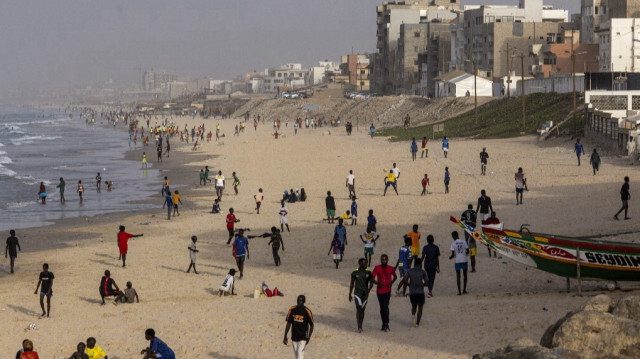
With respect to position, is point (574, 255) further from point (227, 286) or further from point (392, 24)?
point (392, 24)

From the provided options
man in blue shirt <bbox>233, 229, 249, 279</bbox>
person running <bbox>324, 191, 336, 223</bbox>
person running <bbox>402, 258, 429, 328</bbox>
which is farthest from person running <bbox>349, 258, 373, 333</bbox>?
person running <bbox>324, 191, 336, 223</bbox>

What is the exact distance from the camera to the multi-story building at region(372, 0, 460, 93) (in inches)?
4850

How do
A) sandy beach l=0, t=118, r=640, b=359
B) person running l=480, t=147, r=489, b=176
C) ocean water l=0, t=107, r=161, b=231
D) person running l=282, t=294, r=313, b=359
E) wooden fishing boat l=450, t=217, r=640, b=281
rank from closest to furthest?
person running l=282, t=294, r=313, b=359 → sandy beach l=0, t=118, r=640, b=359 → wooden fishing boat l=450, t=217, r=640, b=281 → ocean water l=0, t=107, r=161, b=231 → person running l=480, t=147, r=489, b=176

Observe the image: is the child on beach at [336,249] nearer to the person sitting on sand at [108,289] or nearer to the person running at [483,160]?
the person sitting on sand at [108,289]

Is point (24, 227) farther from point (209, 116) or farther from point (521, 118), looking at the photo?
point (209, 116)

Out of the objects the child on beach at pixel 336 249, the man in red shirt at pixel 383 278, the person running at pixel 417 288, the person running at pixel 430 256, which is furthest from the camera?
the child on beach at pixel 336 249

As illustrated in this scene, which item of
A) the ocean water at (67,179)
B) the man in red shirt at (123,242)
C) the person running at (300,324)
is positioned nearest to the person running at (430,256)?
the person running at (300,324)

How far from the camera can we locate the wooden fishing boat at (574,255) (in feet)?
50.0

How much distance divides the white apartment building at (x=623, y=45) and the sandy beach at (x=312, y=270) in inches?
1237

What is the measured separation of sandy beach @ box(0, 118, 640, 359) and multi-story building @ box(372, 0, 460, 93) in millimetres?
79209

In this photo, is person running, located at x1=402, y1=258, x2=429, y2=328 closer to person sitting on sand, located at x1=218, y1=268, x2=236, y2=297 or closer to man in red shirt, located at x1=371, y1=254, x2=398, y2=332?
man in red shirt, located at x1=371, y1=254, x2=398, y2=332

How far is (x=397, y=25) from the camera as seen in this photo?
12469cm

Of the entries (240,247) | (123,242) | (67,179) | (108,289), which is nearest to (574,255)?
(240,247)

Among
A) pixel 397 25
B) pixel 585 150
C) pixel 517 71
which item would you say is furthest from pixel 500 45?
pixel 585 150
